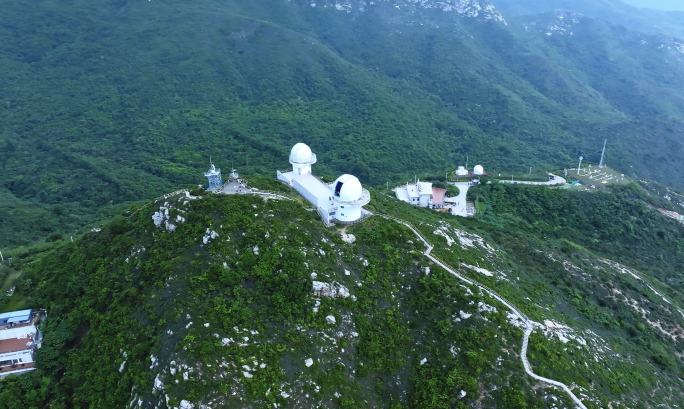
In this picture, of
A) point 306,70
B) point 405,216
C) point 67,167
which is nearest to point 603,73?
point 306,70

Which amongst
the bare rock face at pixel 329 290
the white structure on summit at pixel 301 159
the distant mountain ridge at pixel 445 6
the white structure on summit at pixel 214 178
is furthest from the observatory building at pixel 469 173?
the distant mountain ridge at pixel 445 6

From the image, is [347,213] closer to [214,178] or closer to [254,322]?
[214,178]

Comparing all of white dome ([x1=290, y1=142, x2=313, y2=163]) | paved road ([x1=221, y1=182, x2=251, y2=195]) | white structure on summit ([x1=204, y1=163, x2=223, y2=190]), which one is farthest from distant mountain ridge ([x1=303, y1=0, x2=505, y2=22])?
white structure on summit ([x1=204, y1=163, x2=223, y2=190])

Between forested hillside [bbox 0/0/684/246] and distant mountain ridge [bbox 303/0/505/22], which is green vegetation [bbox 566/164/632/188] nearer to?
forested hillside [bbox 0/0/684/246]

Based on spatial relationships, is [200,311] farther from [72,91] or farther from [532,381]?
[72,91]

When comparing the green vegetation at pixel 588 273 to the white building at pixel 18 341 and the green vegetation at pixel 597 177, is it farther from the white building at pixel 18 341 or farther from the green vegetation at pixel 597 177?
the white building at pixel 18 341

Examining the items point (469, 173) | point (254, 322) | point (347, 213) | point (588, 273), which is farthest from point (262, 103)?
point (254, 322)
